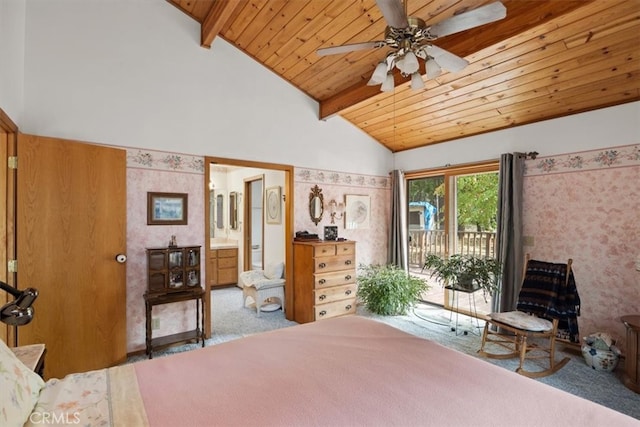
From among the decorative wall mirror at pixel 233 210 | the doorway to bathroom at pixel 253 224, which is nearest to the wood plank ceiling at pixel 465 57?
the doorway to bathroom at pixel 253 224

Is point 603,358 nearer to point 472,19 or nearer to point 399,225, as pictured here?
point 399,225

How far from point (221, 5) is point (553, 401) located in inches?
144

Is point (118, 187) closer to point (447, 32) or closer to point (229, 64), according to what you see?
point (229, 64)

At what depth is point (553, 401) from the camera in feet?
3.72

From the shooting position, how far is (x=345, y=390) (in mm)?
1214

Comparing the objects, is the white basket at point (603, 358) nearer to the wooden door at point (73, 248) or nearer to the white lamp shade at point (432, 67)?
the white lamp shade at point (432, 67)

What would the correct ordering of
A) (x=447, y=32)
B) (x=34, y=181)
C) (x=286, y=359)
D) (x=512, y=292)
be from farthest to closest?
1. (x=512, y=292)
2. (x=34, y=181)
3. (x=447, y=32)
4. (x=286, y=359)

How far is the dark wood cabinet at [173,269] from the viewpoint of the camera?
3.06 m

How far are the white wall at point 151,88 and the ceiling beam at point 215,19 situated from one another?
111 millimetres

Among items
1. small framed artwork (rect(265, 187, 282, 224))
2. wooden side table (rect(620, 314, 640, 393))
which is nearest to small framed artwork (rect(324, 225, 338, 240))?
small framed artwork (rect(265, 187, 282, 224))

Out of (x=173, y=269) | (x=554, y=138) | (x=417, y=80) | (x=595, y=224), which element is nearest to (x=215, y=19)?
(x=417, y=80)

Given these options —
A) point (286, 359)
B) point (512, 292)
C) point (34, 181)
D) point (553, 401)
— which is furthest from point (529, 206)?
point (34, 181)

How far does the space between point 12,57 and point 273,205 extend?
3347 millimetres

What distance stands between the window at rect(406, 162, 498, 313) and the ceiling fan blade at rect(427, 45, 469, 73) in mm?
2285
